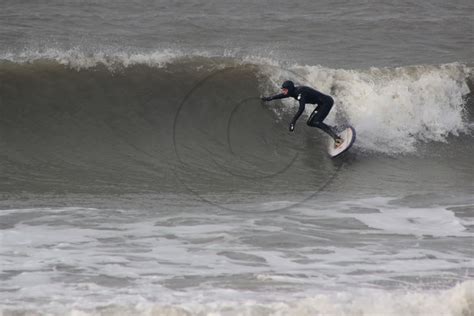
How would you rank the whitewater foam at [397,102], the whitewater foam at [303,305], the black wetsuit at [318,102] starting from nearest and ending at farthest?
the whitewater foam at [303,305]
the black wetsuit at [318,102]
the whitewater foam at [397,102]

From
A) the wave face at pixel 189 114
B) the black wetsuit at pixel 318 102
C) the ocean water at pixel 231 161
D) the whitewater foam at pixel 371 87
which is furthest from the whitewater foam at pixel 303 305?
the whitewater foam at pixel 371 87

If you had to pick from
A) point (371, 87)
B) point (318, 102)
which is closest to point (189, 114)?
point (318, 102)

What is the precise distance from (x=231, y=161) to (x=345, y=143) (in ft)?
6.71

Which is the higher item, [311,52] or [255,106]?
[311,52]

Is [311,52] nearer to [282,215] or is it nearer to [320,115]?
[320,115]

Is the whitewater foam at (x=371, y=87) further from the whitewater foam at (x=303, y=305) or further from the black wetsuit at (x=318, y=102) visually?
the whitewater foam at (x=303, y=305)

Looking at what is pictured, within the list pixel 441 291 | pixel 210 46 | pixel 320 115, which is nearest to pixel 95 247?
pixel 441 291

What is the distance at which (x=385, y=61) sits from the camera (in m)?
18.0

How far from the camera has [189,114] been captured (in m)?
15.4

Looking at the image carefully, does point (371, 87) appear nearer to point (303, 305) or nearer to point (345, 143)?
point (345, 143)

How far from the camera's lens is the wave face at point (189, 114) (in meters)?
13.3

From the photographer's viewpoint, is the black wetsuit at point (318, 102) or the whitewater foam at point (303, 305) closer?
the whitewater foam at point (303, 305)

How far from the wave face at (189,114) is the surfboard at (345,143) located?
212 millimetres

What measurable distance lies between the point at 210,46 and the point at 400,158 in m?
5.56
